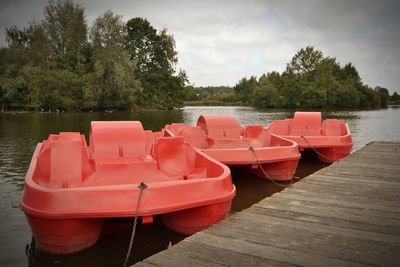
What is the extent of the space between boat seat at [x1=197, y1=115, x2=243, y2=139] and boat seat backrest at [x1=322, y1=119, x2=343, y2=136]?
4581mm

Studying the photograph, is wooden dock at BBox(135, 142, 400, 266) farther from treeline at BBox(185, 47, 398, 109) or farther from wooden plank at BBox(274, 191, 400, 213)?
treeline at BBox(185, 47, 398, 109)

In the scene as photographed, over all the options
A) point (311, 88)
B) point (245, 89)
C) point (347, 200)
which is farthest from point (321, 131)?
point (245, 89)

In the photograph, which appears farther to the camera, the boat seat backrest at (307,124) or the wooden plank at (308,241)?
the boat seat backrest at (307,124)

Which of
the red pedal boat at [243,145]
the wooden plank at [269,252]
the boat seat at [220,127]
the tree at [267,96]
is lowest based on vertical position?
the wooden plank at [269,252]

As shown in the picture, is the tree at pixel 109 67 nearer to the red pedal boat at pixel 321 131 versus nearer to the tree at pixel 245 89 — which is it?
the red pedal boat at pixel 321 131

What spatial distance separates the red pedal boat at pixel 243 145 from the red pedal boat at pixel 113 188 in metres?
1.57

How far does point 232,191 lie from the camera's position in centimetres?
511

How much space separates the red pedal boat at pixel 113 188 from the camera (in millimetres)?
4238

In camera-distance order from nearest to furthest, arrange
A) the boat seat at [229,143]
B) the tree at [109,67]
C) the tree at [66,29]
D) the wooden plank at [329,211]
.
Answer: the wooden plank at [329,211] → the boat seat at [229,143] → the tree at [109,67] → the tree at [66,29]

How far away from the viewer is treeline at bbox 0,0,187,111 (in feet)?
144

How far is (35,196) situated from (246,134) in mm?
6758

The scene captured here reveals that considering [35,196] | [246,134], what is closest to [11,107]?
[246,134]

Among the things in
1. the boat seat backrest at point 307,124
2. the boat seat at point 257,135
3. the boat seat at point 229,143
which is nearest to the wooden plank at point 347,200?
the boat seat at point 229,143

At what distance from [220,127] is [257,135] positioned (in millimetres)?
1174
